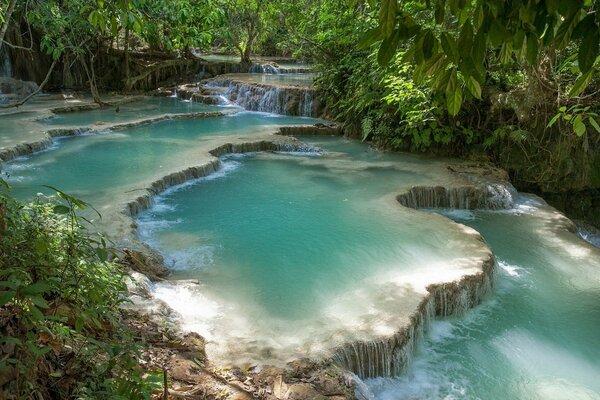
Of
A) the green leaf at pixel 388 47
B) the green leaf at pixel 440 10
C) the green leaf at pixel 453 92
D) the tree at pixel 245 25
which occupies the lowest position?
the green leaf at pixel 453 92

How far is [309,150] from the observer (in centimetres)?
1052

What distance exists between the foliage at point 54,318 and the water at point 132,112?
9997mm

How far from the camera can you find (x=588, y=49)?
3.76 feet

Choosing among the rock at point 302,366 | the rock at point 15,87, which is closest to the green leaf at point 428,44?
the rock at point 302,366

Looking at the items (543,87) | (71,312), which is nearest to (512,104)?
(543,87)

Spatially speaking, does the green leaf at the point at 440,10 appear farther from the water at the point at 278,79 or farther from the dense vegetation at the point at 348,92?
the water at the point at 278,79

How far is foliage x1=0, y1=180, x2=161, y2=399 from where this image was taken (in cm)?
201

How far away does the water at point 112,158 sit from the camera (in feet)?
25.0

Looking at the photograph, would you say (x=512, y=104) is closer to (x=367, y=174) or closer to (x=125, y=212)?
(x=367, y=174)

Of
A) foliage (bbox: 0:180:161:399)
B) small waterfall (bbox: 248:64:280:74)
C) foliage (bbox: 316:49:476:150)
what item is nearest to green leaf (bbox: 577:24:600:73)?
foliage (bbox: 0:180:161:399)

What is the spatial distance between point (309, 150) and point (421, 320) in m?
→ 6.44

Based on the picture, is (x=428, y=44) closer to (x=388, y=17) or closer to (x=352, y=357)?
(x=388, y=17)

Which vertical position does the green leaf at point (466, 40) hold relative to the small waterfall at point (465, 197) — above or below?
above

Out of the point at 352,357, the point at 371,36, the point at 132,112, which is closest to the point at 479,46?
the point at 371,36
